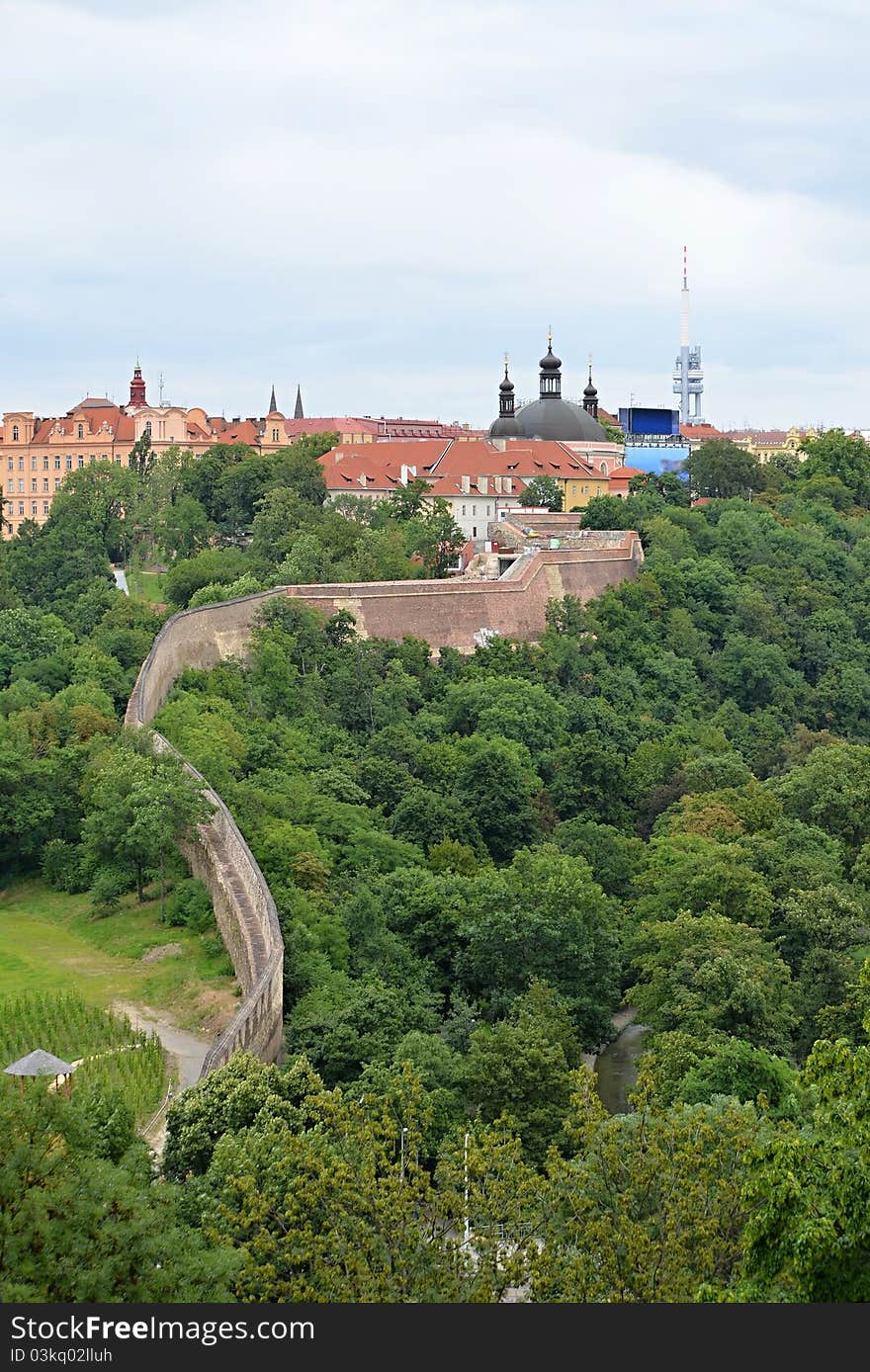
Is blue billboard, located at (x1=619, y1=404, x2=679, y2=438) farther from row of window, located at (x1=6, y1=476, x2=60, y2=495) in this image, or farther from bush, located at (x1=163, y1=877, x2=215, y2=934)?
bush, located at (x1=163, y1=877, x2=215, y2=934)

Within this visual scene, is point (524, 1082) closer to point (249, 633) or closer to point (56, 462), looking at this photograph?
point (249, 633)

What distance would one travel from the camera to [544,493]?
65250 millimetres

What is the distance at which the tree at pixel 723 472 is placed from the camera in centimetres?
7319

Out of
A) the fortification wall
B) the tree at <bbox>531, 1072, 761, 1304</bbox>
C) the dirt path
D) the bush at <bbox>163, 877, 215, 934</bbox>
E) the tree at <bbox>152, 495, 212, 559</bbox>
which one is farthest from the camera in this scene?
the tree at <bbox>152, 495, 212, 559</bbox>

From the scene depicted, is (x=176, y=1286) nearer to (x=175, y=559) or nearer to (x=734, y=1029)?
(x=734, y=1029)

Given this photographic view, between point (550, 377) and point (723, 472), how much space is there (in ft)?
28.7

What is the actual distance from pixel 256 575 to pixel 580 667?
970cm

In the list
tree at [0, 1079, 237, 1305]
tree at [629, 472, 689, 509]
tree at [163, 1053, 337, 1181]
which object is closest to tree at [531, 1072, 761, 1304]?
tree at [163, 1053, 337, 1181]

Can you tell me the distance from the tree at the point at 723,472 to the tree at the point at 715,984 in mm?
43245

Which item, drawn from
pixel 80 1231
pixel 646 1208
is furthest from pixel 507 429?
pixel 80 1231

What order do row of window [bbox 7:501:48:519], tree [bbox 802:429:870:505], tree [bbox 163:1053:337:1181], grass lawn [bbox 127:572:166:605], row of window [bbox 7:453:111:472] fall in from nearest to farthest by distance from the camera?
1. tree [bbox 163:1053:337:1181]
2. grass lawn [bbox 127:572:166:605]
3. row of window [bbox 7:501:48:519]
4. row of window [bbox 7:453:111:472]
5. tree [bbox 802:429:870:505]

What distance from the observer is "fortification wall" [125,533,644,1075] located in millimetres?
25141

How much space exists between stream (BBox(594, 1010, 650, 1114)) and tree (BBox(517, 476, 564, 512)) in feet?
108

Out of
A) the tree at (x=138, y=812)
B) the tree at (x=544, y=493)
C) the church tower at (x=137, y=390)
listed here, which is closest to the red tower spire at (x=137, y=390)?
the church tower at (x=137, y=390)
